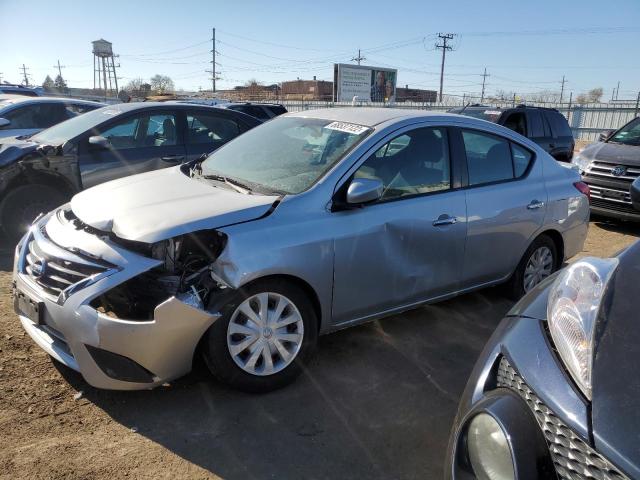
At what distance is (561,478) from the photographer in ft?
4.43

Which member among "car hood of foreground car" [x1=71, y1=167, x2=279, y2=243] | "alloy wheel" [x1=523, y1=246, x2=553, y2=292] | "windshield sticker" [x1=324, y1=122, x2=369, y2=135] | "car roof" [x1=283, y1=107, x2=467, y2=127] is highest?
"car roof" [x1=283, y1=107, x2=467, y2=127]

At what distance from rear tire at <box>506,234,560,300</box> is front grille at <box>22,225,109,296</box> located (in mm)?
3408

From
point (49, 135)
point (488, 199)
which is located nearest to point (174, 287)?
point (488, 199)

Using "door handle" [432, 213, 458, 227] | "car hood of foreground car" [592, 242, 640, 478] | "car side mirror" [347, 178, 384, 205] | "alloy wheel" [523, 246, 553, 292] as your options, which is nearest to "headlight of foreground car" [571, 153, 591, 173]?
"alloy wheel" [523, 246, 553, 292]

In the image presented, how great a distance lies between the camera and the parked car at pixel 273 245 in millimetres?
2703

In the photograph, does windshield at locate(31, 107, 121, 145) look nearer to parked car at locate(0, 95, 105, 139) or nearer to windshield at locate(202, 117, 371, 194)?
parked car at locate(0, 95, 105, 139)

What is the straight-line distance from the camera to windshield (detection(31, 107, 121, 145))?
5742 millimetres

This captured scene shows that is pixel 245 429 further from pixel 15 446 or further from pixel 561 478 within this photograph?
pixel 561 478

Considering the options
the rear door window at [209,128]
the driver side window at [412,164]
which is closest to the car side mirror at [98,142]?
the rear door window at [209,128]

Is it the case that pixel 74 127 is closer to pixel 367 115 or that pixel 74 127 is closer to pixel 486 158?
pixel 367 115

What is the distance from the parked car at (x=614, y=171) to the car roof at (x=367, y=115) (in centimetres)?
500

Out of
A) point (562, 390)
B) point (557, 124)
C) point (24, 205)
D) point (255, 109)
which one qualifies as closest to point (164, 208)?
point (562, 390)

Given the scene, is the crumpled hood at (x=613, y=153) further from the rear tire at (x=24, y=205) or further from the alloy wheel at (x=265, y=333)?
the rear tire at (x=24, y=205)

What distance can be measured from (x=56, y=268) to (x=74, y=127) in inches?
146
